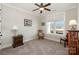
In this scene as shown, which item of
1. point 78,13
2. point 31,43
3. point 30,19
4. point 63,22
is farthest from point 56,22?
point 31,43

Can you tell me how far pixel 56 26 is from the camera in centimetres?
242

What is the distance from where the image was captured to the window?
2244mm

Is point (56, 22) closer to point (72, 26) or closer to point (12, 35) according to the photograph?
point (72, 26)

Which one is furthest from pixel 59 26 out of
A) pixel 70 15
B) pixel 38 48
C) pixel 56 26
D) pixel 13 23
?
pixel 13 23

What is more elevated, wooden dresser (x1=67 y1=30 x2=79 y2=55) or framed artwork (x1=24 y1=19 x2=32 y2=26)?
framed artwork (x1=24 y1=19 x2=32 y2=26)

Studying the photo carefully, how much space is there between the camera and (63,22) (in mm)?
2197

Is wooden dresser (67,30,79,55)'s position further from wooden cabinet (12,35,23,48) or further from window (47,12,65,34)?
Result: wooden cabinet (12,35,23,48)

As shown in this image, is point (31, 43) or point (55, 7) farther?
point (31, 43)

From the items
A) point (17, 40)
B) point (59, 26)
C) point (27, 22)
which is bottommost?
point (17, 40)

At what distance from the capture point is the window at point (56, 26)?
7.36 ft

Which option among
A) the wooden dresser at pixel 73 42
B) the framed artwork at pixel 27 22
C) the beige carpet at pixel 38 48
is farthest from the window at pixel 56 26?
the framed artwork at pixel 27 22

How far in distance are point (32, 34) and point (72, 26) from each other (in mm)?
1348

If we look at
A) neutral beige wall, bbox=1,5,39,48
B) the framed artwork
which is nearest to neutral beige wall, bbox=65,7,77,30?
neutral beige wall, bbox=1,5,39,48

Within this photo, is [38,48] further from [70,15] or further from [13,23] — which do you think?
[70,15]
